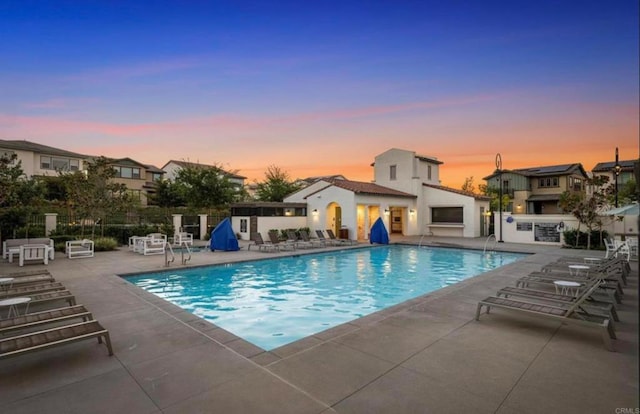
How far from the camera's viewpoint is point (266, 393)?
3445 millimetres

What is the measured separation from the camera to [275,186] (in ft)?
114

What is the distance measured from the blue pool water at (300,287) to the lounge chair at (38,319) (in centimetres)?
271

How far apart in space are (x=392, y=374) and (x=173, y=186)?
117 feet

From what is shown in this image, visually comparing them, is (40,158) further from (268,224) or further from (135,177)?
(268,224)

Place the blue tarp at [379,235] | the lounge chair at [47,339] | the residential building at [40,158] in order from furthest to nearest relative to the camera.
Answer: the residential building at [40,158] < the blue tarp at [379,235] < the lounge chair at [47,339]

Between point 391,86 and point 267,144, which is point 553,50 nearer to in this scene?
point 391,86

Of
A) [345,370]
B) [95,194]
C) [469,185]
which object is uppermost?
[469,185]

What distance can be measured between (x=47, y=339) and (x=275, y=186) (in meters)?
30.9

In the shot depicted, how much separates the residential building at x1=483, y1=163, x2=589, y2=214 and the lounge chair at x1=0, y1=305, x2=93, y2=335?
40213 mm

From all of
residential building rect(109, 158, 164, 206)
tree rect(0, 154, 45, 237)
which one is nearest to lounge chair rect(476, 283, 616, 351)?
tree rect(0, 154, 45, 237)

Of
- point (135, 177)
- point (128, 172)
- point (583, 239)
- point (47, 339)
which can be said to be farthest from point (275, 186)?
point (47, 339)

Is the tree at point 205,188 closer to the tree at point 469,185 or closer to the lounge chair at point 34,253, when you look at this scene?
the lounge chair at point 34,253

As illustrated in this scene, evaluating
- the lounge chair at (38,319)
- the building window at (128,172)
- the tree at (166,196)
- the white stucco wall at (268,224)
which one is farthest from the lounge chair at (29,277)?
the building window at (128,172)

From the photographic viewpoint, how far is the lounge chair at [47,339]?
3809mm
